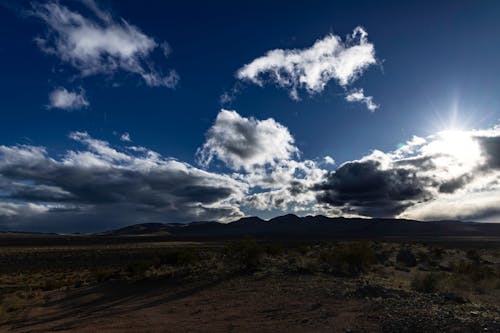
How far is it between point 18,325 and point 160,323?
7687mm

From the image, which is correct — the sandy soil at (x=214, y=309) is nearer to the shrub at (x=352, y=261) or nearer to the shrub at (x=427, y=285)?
the shrub at (x=427, y=285)

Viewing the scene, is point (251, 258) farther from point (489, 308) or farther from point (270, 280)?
point (489, 308)

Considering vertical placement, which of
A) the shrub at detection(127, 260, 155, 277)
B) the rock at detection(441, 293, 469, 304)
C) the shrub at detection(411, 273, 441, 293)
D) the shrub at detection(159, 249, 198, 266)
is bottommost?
the rock at detection(441, 293, 469, 304)

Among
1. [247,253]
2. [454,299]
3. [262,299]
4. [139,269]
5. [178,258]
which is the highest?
[247,253]

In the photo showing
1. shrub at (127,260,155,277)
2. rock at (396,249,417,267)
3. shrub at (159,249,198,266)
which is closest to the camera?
shrub at (127,260,155,277)

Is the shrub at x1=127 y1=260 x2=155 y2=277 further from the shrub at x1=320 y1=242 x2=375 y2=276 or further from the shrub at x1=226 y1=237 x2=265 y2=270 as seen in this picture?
the shrub at x1=320 y1=242 x2=375 y2=276

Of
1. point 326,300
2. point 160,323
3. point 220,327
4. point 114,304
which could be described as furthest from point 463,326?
point 114,304

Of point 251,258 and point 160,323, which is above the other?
point 251,258

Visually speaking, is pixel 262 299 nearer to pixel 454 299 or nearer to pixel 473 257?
pixel 454 299

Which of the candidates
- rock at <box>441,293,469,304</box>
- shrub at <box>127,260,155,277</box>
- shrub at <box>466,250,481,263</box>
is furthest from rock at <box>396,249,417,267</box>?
shrub at <box>127,260,155,277</box>

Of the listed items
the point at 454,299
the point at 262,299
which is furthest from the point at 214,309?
the point at 454,299

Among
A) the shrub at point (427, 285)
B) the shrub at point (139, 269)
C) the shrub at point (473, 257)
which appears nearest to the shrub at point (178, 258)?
the shrub at point (139, 269)

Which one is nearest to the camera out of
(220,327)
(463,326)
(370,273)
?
(463,326)

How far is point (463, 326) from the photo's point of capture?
11.5m
